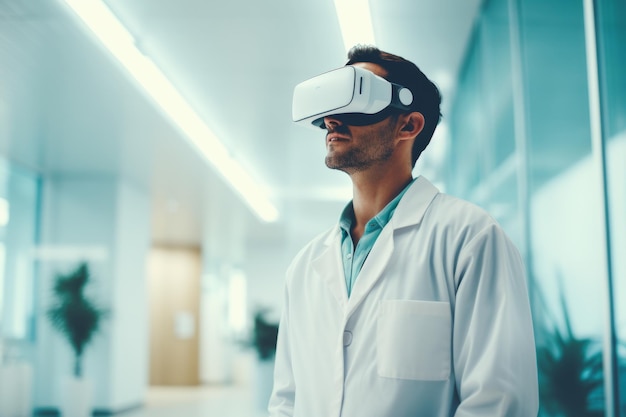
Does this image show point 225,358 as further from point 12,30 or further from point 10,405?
point 12,30

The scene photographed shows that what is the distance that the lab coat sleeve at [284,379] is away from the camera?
1.36m

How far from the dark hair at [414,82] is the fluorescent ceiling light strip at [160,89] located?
2.46 meters

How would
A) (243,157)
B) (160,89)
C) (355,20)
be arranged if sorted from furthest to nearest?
(243,157) < (160,89) < (355,20)

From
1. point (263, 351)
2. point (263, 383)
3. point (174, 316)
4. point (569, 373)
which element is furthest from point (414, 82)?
point (174, 316)

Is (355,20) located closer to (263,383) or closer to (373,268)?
(373,268)

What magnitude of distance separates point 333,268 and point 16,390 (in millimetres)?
6721

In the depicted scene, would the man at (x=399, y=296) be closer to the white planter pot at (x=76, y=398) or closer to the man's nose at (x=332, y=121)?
the man's nose at (x=332, y=121)

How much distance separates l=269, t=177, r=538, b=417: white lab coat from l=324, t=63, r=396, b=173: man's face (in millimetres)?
101

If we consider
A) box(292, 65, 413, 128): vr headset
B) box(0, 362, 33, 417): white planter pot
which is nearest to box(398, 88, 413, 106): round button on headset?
box(292, 65, 413, 128): vr headset

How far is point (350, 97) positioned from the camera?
118cm

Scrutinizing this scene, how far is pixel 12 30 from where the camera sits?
4.00m

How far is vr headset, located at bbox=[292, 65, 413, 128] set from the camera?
1.18 m

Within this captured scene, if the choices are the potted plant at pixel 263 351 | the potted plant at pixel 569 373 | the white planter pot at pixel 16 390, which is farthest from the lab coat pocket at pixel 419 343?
the potted plant at pixel 263 351

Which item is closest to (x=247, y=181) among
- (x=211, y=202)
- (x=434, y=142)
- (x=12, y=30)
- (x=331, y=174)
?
(x=331, y=174)
